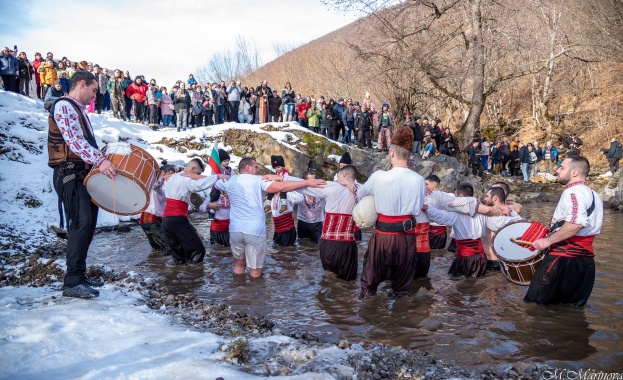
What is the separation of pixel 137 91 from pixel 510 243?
59.1 ft

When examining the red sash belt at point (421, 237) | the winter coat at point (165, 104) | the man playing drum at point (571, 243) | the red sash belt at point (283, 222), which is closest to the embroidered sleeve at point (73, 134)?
the red sash belt at point (421, 237)

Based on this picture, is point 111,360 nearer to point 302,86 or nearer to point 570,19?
point 570,19

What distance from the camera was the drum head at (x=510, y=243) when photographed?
19.8 feet

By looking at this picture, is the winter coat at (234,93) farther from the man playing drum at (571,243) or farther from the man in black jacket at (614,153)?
the man playing drum at (571,243)

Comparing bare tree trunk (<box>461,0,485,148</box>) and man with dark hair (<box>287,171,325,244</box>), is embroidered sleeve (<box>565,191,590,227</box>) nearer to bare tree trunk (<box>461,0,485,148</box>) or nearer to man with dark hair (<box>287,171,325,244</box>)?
man with dark hair (<box>287,171,325,244</box>)

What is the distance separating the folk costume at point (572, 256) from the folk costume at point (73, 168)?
4.98 meters

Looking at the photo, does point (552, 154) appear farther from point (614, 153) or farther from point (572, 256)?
point (572, 256)

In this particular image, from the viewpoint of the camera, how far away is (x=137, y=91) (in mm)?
20625

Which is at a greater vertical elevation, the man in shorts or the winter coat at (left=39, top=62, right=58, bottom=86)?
the winter coat at (left=39, top=62, right=58, bottom=86)

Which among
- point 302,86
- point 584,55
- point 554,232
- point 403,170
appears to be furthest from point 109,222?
point 302,86

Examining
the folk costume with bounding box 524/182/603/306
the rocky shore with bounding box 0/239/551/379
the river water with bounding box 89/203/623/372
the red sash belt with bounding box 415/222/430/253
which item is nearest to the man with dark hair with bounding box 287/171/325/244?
the river water with bounding box 89/203/623/372

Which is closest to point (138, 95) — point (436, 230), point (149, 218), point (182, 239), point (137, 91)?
point (137, 91)

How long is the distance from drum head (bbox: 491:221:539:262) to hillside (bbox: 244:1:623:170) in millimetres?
19254

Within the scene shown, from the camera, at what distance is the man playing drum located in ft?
17.4
